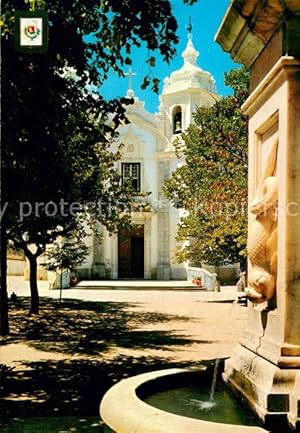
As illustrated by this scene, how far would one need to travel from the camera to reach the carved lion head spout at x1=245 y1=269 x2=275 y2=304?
12.8 feet

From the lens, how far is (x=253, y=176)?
457 centimetres

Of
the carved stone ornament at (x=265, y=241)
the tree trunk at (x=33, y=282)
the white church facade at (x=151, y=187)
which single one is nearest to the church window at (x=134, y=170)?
the white church facade at (x=151, y=187)

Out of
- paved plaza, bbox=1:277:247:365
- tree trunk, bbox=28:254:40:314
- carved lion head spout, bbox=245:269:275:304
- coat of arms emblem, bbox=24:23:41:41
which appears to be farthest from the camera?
tree trunk, bbox=28:254:40:314

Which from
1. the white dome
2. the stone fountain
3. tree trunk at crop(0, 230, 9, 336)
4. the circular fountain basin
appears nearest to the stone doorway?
the white dome

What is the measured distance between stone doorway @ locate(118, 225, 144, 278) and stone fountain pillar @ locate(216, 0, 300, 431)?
3352cm

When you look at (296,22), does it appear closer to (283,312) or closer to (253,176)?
(253,176)

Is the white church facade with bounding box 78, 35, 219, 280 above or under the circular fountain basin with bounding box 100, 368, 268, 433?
above

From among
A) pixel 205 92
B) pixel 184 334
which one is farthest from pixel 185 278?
pixel 184 334

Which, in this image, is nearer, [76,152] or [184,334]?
[76,152]

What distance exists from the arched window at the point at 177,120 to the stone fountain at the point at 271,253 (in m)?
34.4

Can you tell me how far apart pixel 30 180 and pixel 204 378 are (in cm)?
606

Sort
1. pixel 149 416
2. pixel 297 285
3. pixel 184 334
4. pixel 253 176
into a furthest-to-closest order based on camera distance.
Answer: pixel 184 334 < pixel 253 176 < pixel 297 285 < pixel 149 416

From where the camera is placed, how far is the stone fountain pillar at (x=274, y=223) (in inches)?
142

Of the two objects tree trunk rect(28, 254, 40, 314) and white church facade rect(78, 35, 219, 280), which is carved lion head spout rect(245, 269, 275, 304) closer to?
tree trunk rect(28, 254, 40, 314)
